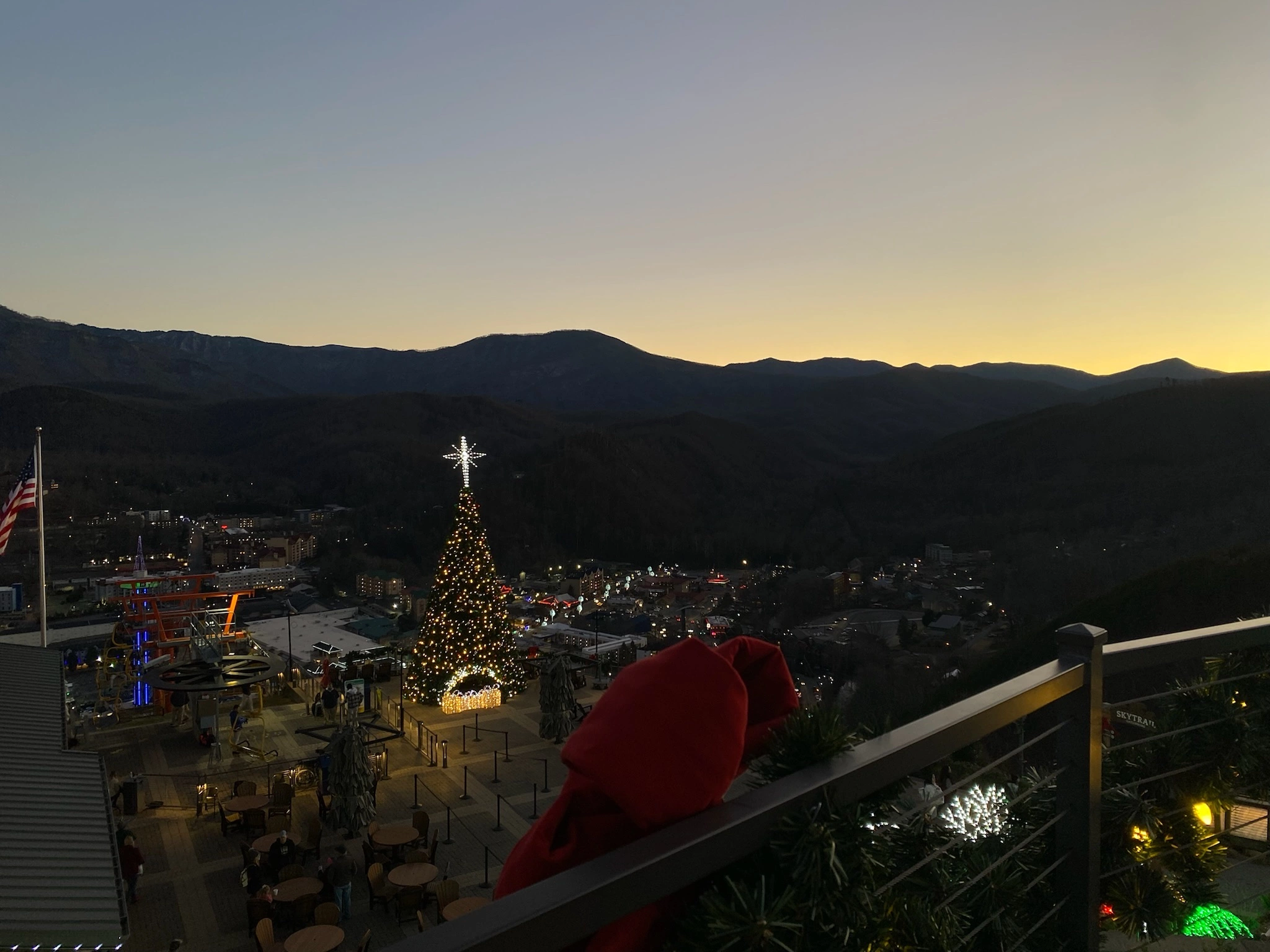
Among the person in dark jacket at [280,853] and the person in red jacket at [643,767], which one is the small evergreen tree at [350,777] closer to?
the person in dark jacket at [280,853]

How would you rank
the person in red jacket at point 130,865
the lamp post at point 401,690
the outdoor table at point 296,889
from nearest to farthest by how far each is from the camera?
the outdoor table at point 296,889, the person in red jacket at point 130,865, the lamp post at point 401,690

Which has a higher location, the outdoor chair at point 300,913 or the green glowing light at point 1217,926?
the green glowing light at point 1217,926

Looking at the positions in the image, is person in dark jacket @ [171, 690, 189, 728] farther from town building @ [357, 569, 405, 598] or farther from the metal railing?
town building @ [357, 569, 405, 598]

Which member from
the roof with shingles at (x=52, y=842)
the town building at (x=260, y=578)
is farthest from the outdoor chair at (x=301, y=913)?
the town building at (x=260, y=578)

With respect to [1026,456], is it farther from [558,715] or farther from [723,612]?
[558,715]

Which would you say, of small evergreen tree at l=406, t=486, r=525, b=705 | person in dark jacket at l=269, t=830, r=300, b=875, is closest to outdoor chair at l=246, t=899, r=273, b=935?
person in dark jacket at l=269, t=830, r=300, b=875
